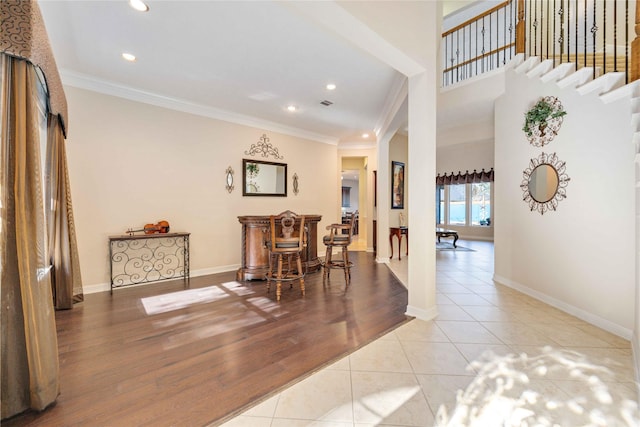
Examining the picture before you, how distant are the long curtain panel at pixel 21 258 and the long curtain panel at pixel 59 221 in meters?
1.89

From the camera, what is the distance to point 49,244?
116 inches

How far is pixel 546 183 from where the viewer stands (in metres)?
3.23

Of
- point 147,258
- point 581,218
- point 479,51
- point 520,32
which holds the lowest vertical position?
point 147,258

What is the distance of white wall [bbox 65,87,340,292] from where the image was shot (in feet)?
11.8

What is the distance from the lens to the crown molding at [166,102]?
11.4 ft

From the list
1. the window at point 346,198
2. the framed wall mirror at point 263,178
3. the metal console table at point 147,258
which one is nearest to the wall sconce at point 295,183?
the framed wall mirror at point 263,178

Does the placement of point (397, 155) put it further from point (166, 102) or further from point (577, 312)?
point (166, 102)

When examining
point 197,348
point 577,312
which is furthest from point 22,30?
point 577,312

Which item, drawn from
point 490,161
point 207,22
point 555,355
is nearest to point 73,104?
point 207,22

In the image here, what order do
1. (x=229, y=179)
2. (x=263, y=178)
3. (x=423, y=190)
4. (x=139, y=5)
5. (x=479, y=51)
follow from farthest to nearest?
1. (x=479, y=51)
2. (x=263, y=178)
3. (x=229, y=179)
4. (x=423, y=190)
5. (x=139, y=5)

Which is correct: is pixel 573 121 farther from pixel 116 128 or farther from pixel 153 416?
pixel 116 128

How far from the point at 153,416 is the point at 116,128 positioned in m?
3.90

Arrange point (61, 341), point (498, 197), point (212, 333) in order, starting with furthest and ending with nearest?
point (498, 197)
point (212, 333)
point (61, 341)

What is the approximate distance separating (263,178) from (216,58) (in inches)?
102
